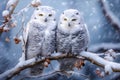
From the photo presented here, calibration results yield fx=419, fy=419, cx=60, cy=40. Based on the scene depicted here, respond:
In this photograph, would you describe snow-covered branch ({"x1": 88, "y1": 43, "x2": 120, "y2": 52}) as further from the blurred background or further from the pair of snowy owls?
the pair of snowy owls

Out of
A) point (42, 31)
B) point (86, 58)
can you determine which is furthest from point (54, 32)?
point (86, 58)

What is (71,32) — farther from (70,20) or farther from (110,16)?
(110,16)

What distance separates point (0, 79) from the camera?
203 cm

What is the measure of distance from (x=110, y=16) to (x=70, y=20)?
263 mm

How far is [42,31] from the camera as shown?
195cm

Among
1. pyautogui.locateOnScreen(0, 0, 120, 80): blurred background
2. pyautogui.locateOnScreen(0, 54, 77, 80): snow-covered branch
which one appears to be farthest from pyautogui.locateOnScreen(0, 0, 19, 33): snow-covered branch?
pyautogui.locateOnScreen(0, 54, 77, 80): snow-covered branch

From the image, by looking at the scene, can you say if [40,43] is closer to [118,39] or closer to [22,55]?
[22,55]

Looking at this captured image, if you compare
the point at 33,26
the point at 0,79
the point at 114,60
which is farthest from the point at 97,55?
the point at 0,79

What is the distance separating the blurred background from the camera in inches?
80.9

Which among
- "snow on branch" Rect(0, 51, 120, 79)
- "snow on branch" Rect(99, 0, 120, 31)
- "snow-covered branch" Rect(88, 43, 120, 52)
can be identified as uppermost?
"snow on branch" Rect(99, 0, 120, 31)

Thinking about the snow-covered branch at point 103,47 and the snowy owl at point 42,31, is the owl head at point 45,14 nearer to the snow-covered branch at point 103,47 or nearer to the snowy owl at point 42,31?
the snowy owl at point 42,31

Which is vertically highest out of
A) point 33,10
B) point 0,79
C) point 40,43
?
point 33,10

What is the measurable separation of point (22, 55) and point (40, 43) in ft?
0.41

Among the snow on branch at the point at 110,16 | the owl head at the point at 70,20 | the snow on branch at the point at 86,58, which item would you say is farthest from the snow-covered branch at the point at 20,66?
the snow on branch at the point at 110,16
